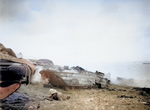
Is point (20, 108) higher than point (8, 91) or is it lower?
lower

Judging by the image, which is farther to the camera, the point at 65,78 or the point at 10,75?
the point at 65,78

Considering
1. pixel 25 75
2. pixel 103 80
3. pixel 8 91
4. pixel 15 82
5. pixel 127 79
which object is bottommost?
pixel 127 79

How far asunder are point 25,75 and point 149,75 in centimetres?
1368

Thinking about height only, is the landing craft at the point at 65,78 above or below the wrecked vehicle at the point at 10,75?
below

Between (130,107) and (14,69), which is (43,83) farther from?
(130,107)

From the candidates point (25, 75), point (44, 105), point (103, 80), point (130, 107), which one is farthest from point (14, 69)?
point (103, 80)

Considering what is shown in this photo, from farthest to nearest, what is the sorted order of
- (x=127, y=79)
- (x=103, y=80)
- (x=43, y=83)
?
(x=127, y=79) → (x=103, y=80) → (x=43, y=83)

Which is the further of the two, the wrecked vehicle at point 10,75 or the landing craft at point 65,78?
the landing craft at point 65,78

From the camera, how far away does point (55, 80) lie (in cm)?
561

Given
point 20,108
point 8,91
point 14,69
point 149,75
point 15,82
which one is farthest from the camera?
point 149,75

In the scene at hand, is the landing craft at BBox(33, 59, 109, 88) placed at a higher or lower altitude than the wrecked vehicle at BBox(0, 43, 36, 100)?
lower

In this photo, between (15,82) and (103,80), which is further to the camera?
(103,80)

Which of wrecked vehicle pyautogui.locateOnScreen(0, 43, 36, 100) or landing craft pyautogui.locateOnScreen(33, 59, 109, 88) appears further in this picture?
landing craft pyautogui.locateOnScreen(33, 59, 109, 88)

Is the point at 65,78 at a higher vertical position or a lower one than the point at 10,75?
lower
